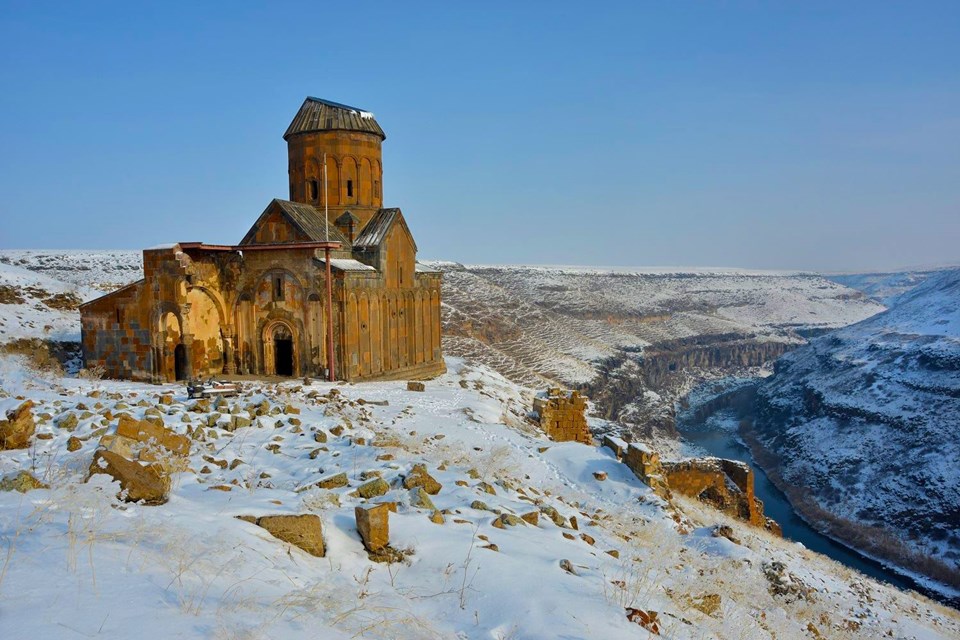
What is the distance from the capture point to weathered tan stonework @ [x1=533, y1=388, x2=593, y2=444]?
18.9m

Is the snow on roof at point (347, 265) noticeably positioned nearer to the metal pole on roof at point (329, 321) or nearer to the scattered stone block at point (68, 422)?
the metal pole on roof at point (329, 321)

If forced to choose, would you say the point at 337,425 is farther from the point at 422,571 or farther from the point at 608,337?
the point at 608,337

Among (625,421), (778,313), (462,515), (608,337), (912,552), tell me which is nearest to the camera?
(462,515)

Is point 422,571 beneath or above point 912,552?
above

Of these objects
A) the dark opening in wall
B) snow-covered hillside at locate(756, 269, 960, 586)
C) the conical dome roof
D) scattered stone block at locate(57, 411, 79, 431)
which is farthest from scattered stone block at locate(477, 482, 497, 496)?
snow-covered hillside at locate(756, 269, 960, 586)

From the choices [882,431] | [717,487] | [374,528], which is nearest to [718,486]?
[717,487]

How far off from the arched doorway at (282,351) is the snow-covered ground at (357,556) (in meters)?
7.94

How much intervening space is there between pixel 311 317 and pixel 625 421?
29090 mm

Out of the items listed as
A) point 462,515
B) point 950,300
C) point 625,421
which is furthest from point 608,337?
point 462,515

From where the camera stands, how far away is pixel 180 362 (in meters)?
18.7

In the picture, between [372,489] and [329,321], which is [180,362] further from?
[372,489]

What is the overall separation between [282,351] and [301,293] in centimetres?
219

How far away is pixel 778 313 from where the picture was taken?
10975cm

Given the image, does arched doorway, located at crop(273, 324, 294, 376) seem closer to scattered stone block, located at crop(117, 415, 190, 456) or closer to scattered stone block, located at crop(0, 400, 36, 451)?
scattered stone block, located at crop(117, 415, 190, 456)
